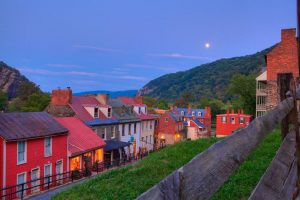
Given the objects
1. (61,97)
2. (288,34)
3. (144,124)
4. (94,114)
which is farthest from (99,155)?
(288,34)

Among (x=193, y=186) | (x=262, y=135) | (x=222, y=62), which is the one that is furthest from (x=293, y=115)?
(x=222, y=62)

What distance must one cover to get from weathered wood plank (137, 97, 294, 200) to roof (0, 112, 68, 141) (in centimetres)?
1963

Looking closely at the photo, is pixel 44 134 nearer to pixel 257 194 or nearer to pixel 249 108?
pixel 257 194

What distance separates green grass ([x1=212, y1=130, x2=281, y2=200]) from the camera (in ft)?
22.2

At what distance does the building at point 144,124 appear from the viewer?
46.1 metres

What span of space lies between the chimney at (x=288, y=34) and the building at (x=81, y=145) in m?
19.4

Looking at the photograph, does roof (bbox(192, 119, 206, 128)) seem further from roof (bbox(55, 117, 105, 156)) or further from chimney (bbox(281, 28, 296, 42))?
roof (bbox(55, 117, 105, 156))

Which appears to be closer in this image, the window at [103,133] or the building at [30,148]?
the building at [30,148]

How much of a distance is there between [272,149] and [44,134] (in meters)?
16.2

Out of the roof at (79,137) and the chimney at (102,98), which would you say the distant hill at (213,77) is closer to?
the chimney at (102,98)

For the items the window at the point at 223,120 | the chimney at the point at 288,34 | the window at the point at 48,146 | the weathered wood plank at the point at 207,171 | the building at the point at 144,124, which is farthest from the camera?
the window at the point at 223,120

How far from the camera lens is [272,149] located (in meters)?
11.1

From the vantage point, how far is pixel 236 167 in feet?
4.84

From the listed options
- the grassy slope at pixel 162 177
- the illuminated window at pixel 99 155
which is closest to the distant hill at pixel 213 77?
the illuminated window at pixel 99 155
